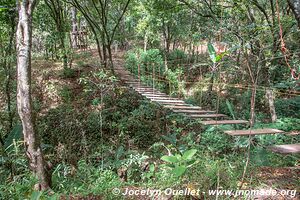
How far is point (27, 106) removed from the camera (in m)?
2.17

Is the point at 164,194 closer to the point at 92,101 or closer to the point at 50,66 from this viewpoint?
the point at 92,101

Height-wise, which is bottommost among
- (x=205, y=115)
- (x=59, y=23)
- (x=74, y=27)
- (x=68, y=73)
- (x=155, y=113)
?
(x=155, y=113)

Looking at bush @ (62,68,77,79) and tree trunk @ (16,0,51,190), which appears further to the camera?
bush @ (62,68,77,79)

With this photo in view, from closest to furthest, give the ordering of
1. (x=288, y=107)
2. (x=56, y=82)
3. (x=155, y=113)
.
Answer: (x=155, y=113), (x=288, y=107), (x=56, y=82)

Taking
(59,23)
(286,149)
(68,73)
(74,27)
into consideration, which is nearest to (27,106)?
(286,149)

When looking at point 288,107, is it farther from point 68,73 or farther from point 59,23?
point 59,23

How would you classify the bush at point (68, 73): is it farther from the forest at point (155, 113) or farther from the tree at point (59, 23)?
the tree at point (59, 23)

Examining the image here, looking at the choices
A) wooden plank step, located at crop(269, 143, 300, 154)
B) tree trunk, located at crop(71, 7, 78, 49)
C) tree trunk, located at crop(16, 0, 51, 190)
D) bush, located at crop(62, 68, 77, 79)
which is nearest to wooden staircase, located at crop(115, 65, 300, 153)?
wooden plank step, located at crop(269, 143, 300, 154)

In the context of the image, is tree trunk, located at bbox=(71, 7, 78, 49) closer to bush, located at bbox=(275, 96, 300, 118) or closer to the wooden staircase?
the wooden staircase

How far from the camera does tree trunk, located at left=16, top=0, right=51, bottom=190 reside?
2174 mm

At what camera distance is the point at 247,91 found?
21.0 feet

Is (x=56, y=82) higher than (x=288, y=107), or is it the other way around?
(x=56, y=82)

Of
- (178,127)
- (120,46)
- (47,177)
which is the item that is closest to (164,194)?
(47,177)

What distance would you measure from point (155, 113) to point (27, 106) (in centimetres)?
358
